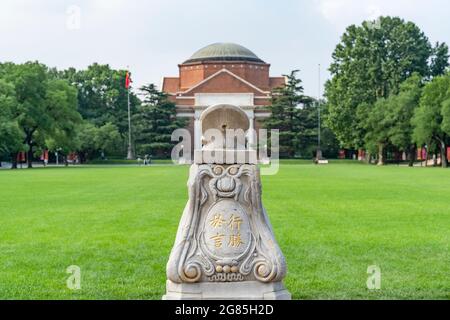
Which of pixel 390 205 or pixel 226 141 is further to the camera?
pixel 390 205

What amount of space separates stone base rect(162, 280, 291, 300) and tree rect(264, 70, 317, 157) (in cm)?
6313

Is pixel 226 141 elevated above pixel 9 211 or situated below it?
above

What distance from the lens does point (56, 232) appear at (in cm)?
1308

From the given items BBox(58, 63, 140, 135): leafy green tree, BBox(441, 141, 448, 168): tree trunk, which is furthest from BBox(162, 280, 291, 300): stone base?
BBox(58, 63, 140, 135): leafy green tree

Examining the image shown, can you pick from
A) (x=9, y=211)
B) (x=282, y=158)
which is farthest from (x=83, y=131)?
(x=9, y=211)

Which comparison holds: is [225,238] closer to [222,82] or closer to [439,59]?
[439,59]

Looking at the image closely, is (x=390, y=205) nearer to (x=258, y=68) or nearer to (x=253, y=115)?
(x=253, y=115)

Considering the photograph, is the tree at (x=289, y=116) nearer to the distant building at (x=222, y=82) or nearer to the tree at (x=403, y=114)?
the distant building at (x=222, y=82)

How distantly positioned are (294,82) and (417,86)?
63.7ft

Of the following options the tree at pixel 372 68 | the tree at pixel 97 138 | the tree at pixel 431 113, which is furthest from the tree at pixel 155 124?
the tree at pixel 431 113

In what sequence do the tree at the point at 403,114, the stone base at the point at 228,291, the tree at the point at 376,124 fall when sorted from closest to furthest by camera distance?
the stone base at the point at 228,291, the tree at the point at 403,114, the tree at the point at 376,124

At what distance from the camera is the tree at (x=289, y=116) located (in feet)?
230

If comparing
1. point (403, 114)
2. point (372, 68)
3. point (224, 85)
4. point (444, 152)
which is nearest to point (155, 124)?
point (224, 85)

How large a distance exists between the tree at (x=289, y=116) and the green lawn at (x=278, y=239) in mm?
48658
